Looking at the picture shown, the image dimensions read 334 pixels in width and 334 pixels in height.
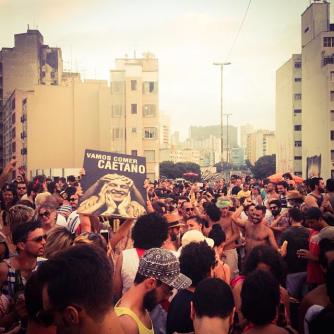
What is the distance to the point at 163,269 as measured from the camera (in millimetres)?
3639

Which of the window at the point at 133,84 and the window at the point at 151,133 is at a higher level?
the window at the point at 133,84

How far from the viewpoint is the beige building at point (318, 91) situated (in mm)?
69688

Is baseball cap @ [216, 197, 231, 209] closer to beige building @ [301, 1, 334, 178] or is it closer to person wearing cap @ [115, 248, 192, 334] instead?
person wearing cap @ [115, 248, 192, 334]

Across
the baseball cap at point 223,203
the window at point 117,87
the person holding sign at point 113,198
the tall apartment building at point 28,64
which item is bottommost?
the baseball cap at point 223,203

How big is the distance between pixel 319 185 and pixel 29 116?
60871 millimetres

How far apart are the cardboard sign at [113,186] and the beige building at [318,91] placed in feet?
203

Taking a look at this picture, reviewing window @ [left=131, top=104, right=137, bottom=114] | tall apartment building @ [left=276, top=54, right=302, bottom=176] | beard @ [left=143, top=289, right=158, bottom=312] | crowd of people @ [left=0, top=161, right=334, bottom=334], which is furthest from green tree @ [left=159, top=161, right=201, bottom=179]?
beard @ [left=143, top=289, right=158, bottom=312]

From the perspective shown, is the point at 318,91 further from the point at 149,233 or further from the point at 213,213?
the point at 149,233

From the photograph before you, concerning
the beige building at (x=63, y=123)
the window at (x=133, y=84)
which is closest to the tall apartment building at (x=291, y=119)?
the window at (x=133, y=84)

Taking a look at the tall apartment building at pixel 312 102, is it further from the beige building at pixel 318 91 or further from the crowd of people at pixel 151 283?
the crowd of people at pixel 151 283

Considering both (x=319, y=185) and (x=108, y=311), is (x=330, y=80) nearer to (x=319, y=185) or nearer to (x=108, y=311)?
(x=319, y=185)

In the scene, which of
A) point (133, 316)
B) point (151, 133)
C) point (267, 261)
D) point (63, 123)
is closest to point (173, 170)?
point (151, 133)

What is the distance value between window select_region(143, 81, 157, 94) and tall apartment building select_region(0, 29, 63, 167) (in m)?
18.7

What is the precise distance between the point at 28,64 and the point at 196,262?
253 feet
